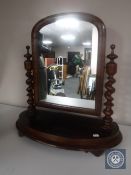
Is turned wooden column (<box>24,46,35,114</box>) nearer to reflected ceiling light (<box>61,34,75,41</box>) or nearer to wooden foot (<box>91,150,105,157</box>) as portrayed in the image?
reflected ceiling light (<box>61,34,75,41</box>)

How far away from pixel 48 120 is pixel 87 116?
260 mm

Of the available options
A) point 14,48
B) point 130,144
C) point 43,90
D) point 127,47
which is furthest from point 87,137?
point 14,48

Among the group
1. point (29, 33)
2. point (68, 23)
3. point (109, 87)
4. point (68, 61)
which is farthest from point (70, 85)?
point (29, 33)

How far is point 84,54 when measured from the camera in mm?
1025

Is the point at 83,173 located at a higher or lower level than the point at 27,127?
lower

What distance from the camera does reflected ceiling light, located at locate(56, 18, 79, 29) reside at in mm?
1017

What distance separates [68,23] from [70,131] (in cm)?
61

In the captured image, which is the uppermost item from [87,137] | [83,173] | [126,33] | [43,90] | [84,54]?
[126,33]

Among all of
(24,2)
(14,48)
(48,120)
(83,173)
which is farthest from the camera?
(14,48)

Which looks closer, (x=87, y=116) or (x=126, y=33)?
(x=126, y=33)

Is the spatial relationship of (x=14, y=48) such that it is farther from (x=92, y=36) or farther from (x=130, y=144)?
(x=130, y=144)

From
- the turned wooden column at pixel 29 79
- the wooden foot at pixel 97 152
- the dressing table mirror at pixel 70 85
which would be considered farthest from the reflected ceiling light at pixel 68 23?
the wooden foot at pixel 97 152

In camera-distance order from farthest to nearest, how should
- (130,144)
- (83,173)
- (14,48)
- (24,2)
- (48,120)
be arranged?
(14,48) < (24,2) < (48,120) < (130,144) < (83,173)

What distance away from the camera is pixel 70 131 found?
0.94 meters
